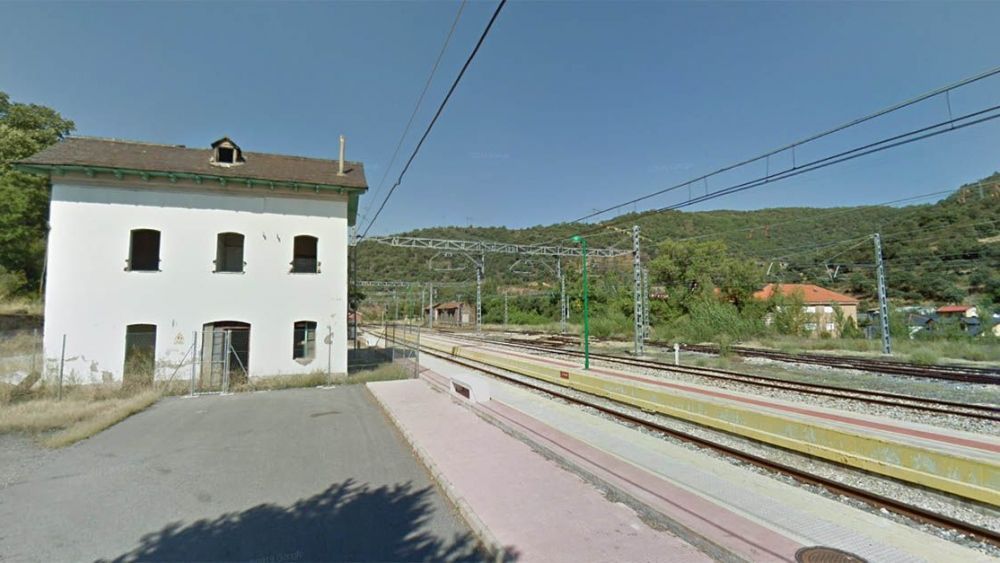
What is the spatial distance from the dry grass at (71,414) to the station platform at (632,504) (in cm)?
716

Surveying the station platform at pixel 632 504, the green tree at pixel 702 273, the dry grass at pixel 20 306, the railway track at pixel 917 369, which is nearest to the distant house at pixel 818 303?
the green tree at pixel 702 273

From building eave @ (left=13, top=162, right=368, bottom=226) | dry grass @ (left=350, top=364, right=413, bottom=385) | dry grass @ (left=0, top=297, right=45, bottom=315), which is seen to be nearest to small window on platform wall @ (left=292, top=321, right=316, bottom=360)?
dry grass @ (left=350, top=364, right=413, bottom=385)

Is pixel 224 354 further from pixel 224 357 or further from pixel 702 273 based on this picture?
pixel 702 273

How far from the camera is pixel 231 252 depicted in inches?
666

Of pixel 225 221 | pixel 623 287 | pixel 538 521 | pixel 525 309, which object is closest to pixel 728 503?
pixel 538 521

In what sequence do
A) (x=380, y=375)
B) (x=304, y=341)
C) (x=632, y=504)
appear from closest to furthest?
(x=632, y=504) → (x=304, y=341) → (x=380, y=375)

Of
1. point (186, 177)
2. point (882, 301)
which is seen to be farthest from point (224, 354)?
point (882, 301)

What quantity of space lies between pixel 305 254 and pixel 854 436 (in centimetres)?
1810

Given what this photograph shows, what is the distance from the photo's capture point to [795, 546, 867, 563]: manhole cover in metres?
3.76

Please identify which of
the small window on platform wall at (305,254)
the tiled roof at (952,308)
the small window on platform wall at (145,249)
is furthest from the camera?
the tiled roof at (952,308)

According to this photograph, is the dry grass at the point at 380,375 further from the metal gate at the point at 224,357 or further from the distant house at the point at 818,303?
the distant house at the point at 818,303

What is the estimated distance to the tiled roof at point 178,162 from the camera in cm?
1487

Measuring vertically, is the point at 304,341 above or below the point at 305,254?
below

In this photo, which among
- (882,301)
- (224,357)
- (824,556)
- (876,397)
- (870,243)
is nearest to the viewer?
(824,556)
